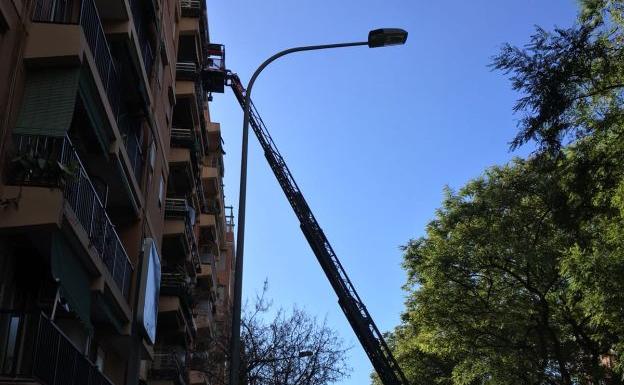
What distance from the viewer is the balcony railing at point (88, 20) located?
12.2 m

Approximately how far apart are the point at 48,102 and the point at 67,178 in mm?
1233

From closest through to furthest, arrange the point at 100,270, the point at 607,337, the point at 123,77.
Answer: the point at 100,270 < the point at 123,77 < the point at 607,337

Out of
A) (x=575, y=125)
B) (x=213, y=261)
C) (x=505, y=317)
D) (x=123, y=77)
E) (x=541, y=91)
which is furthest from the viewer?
(x=213, y=261)

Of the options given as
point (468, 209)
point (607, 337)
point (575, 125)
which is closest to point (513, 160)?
point (468, 209)

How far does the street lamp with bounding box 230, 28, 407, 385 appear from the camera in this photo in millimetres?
11445

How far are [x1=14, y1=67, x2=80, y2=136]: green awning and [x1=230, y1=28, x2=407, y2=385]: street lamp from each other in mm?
3349

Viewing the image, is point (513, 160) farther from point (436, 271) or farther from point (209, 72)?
point (209, 72)

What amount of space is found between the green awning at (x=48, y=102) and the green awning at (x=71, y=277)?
1.64 meters

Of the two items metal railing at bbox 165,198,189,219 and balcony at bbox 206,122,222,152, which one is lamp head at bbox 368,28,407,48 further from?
balcony at bbox 206,122,222,152

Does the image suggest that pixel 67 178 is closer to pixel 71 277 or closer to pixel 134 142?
pixel 71 277

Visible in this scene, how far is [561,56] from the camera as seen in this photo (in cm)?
1128

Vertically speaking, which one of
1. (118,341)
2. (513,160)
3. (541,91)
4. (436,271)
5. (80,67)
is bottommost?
(118,341)

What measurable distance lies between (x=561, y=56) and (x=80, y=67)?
7.88 metres

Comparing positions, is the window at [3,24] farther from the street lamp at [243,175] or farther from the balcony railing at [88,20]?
the street lamp at [243,175]
